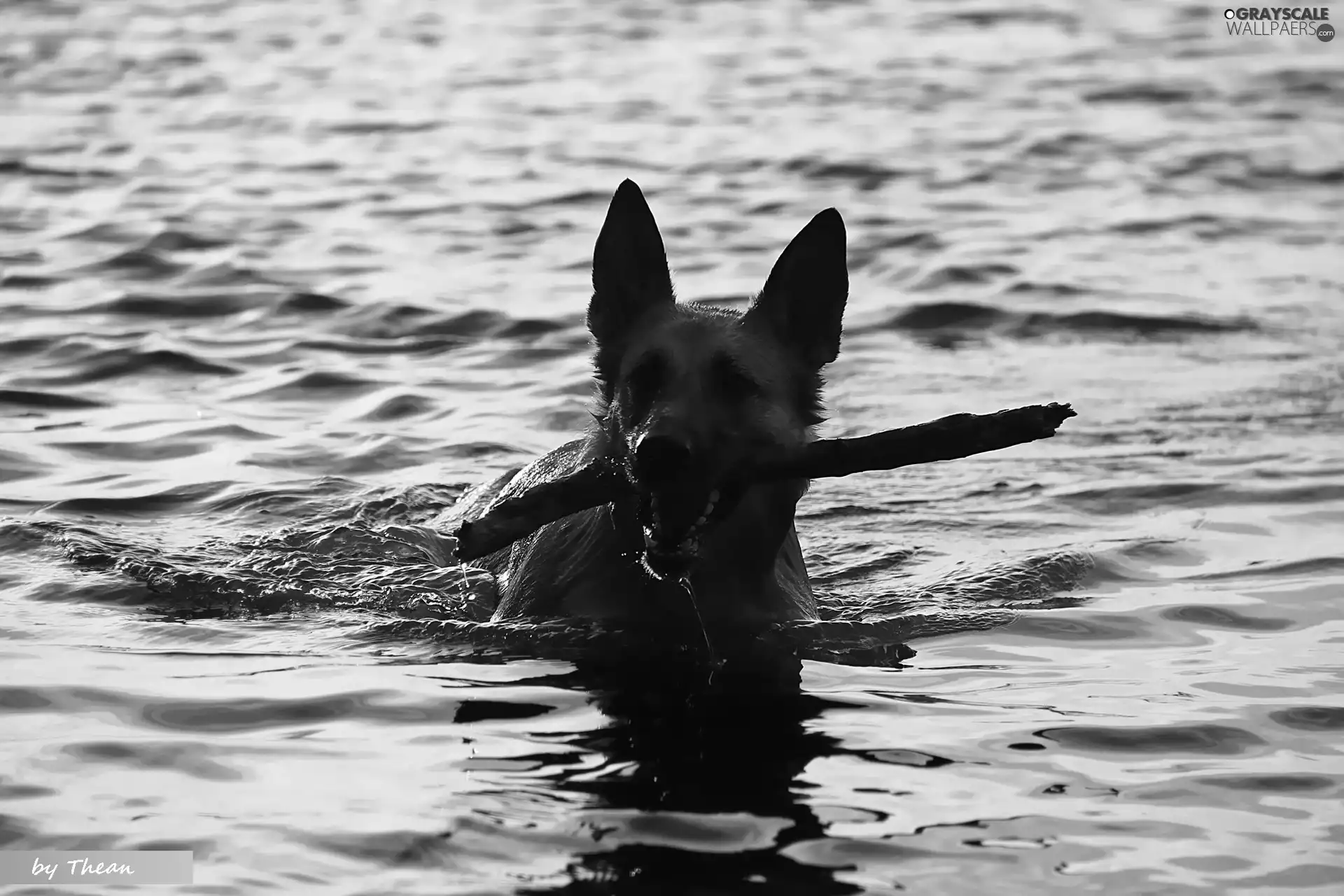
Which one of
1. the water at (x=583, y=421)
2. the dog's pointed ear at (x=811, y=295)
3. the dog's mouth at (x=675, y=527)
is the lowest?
the water at (x=583, y=421)

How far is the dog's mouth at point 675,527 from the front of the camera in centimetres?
698

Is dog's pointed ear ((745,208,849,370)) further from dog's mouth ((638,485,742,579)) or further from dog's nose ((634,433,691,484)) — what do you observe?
dog's nose ((634,433,691,484))

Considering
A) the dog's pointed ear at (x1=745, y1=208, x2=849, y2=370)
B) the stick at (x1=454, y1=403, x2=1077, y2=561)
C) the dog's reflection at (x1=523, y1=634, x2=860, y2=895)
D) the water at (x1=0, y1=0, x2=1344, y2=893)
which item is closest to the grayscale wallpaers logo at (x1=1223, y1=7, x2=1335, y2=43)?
the water at (x1=0, y1=0, x2=1344, y2=893)

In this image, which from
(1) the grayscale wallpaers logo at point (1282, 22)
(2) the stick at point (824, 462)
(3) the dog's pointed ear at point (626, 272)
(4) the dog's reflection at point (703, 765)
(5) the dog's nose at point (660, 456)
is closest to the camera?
(4) the dog's reflection at point (703, 765)

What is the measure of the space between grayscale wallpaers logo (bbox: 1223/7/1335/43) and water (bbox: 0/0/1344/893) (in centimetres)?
172

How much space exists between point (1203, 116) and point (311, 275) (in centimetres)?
1200

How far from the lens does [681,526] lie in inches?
276

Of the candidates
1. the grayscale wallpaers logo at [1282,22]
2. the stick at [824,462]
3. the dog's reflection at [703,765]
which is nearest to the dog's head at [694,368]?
the stick at [824,462]

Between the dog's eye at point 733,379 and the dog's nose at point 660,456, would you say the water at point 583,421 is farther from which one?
the dog's eye at point 733,379

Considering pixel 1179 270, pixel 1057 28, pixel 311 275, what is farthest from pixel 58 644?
pixel 1057 28

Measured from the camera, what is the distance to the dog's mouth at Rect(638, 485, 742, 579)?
6984mm

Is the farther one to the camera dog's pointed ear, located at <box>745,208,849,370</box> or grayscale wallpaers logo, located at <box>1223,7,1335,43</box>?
grayscale wallpaers logo, located at <box>1223,7,1335,43</box>

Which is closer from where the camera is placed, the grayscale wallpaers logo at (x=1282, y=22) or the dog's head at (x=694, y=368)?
the dog's head at (x=694, y=368)

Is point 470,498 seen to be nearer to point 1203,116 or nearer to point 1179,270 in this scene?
point 1179,270
